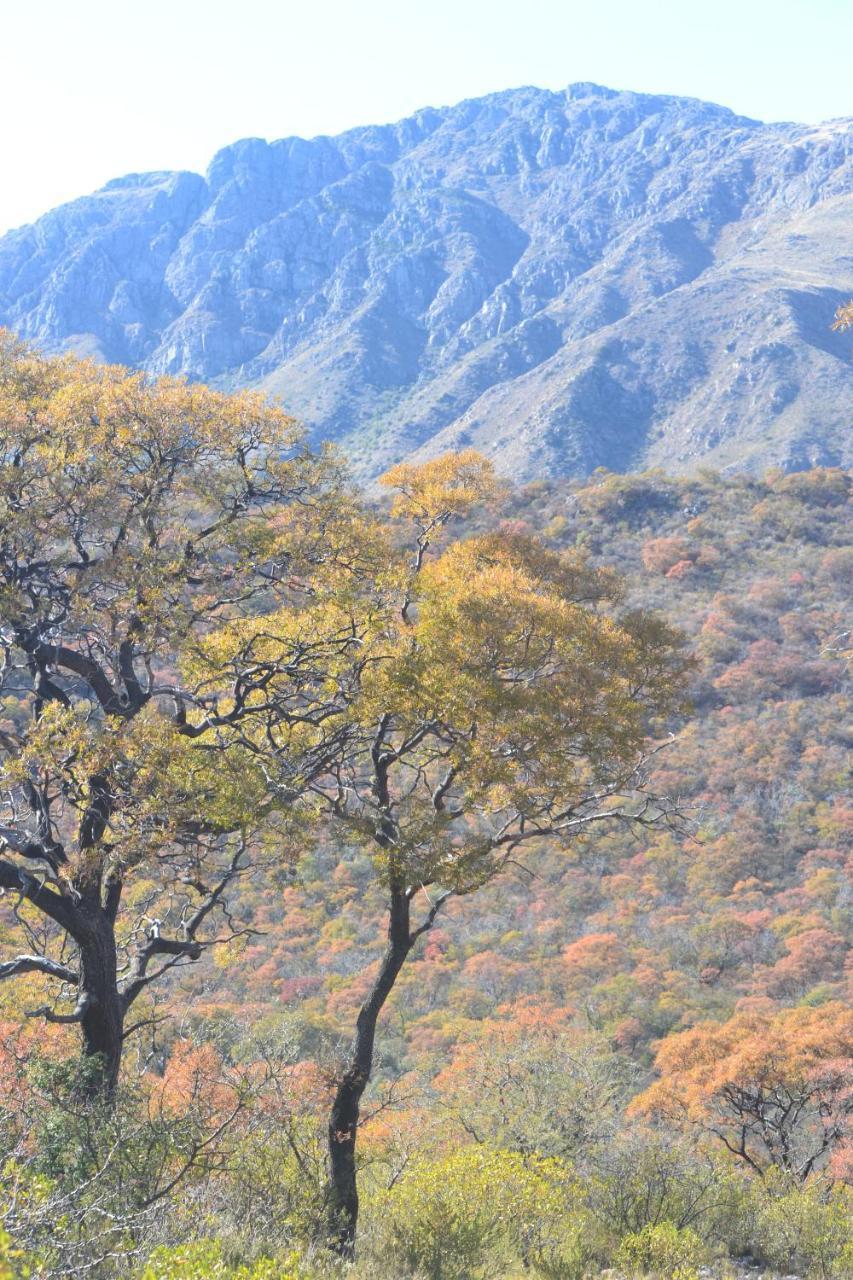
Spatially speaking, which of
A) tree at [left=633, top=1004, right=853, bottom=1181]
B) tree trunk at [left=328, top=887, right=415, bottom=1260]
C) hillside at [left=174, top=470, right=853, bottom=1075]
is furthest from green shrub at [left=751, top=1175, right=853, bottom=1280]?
hillside at [left=174, top=470, right=853, bottom=1075]

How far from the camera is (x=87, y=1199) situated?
17.6 ft

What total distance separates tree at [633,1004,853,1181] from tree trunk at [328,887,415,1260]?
30.4ft

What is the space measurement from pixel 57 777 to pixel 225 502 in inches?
131

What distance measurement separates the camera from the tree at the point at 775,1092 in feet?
53.2

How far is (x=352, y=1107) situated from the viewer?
340 inches

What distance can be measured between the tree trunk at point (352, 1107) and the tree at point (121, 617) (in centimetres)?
186

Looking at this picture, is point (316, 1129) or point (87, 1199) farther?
point (316, 1129)

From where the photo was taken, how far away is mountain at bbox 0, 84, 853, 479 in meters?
106

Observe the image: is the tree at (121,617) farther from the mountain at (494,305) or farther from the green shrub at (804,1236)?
the mountain at (494,305)

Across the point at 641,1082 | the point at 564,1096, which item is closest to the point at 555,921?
the point at 641,1082

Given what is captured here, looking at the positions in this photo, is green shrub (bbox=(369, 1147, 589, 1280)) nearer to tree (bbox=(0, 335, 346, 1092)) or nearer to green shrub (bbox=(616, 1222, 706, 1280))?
green shrub (bbox=(616, 1222, 706, 1280))

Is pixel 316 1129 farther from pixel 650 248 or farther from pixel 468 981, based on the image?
pixel 650 248

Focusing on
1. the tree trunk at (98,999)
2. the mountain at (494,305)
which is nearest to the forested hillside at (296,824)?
the tree trunk at (98,999)

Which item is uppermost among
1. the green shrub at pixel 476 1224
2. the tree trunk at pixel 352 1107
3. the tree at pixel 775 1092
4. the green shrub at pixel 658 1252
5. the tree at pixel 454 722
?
the tree at pixel 454 722
